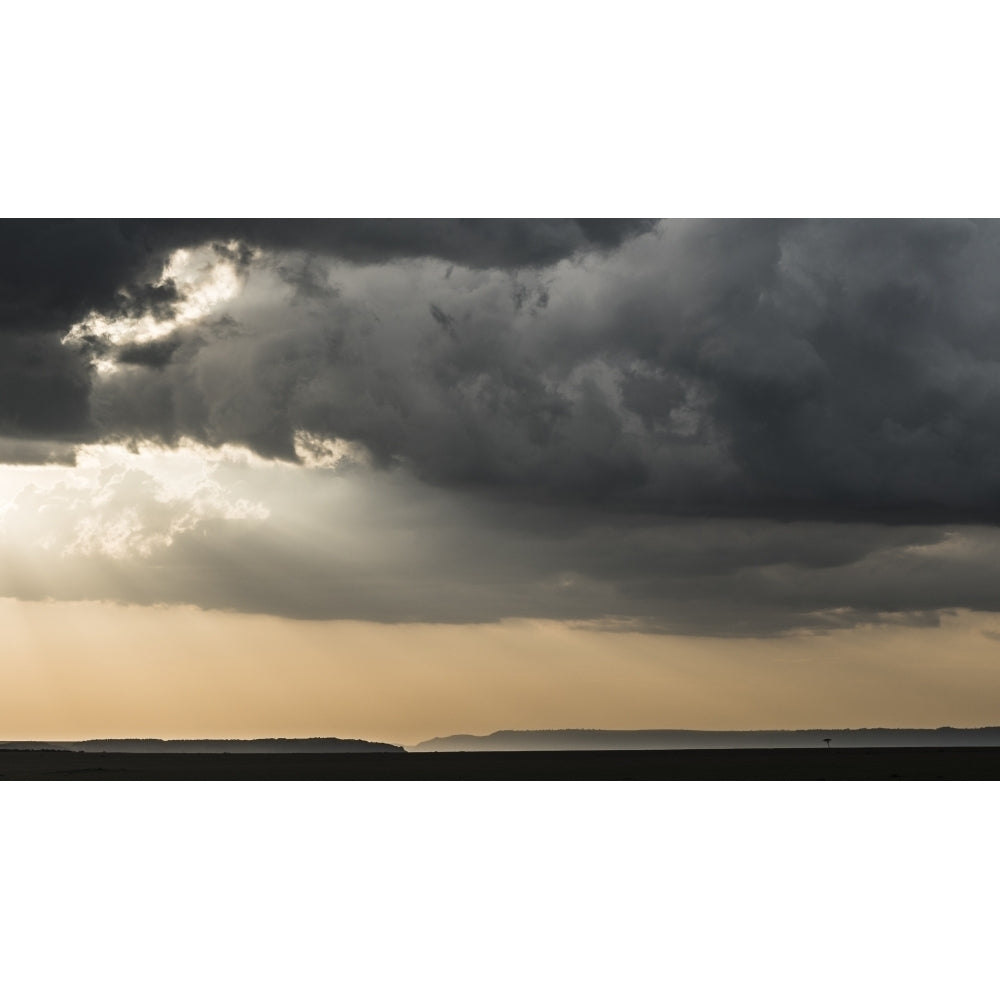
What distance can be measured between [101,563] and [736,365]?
11.3 m

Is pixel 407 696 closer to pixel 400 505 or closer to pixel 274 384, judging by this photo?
pixel 400 505

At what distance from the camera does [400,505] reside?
2127 centimetres

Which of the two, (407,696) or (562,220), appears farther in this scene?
(407,696)

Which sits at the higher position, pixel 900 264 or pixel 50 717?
pixel 900 264

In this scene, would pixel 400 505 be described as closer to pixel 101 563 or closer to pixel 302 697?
pixel 302 697

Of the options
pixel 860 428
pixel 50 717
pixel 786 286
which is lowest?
pixel 50 717

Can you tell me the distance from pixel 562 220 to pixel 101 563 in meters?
9.64

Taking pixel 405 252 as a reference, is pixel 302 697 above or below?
below

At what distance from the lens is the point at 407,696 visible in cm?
2131

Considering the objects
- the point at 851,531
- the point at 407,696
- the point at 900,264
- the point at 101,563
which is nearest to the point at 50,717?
the point at 101,563

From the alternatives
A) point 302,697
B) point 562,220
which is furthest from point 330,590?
point 562,220

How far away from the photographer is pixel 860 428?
20.7m

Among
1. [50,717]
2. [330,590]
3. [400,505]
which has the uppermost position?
[400,505]

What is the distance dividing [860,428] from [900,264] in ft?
9.01
